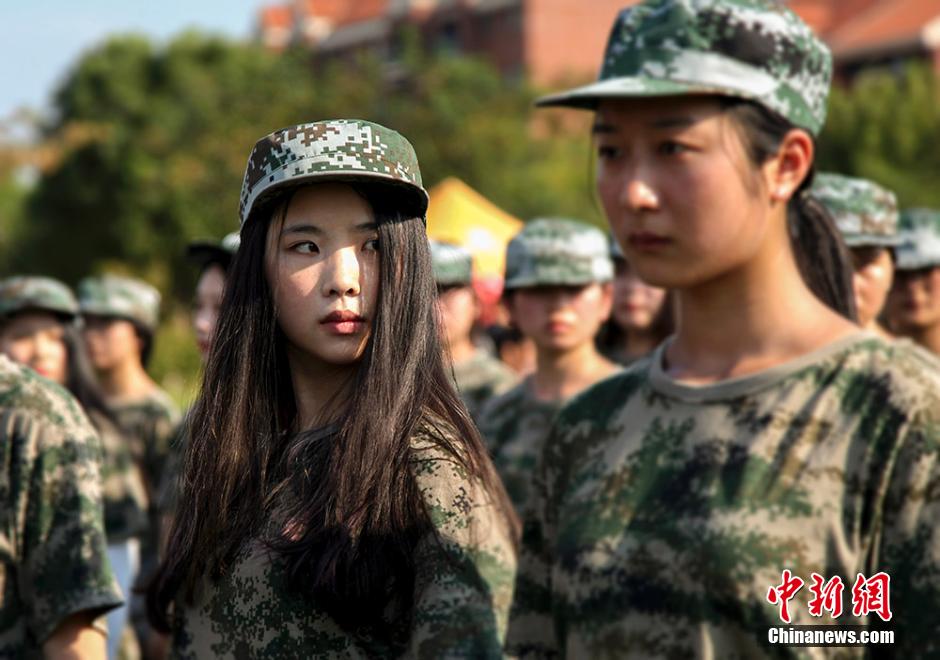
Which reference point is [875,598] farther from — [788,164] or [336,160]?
[336,160]

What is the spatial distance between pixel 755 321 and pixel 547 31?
7272 centimetres

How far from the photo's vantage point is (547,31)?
7444 centimetres

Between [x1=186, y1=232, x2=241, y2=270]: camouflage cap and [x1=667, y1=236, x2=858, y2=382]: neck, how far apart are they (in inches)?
142

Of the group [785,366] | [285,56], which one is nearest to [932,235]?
[785,366]

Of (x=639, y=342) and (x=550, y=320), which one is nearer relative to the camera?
(x=550, y=320)

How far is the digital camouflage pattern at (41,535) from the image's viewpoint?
14.7ft

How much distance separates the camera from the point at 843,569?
9.08ft

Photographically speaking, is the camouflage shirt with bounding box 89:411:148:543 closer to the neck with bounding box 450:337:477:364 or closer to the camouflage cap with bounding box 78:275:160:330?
the camouflage cap with bounding box 78:275:160:330

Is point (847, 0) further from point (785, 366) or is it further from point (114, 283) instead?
point (785, 366)

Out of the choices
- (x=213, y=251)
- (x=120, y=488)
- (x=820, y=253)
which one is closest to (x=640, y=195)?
(x=820, y=253)

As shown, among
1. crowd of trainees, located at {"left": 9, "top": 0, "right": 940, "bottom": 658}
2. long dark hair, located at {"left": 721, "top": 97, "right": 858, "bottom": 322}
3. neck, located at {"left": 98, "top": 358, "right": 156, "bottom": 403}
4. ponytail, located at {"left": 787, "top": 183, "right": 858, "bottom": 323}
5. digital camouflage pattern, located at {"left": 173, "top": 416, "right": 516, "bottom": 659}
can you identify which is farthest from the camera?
neck, located at {"left": 98, "top": 358, "right": 156, "bottom": 403}

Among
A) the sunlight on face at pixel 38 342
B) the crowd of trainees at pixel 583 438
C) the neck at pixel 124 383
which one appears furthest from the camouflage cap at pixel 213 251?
the neck at pixel 124 383

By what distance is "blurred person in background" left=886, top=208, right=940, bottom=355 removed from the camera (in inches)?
307

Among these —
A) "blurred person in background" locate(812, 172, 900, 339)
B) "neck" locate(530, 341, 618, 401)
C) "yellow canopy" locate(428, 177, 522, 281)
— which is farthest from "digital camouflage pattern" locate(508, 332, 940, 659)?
"yellow canopy" locate(428, 177, 522, 281)
